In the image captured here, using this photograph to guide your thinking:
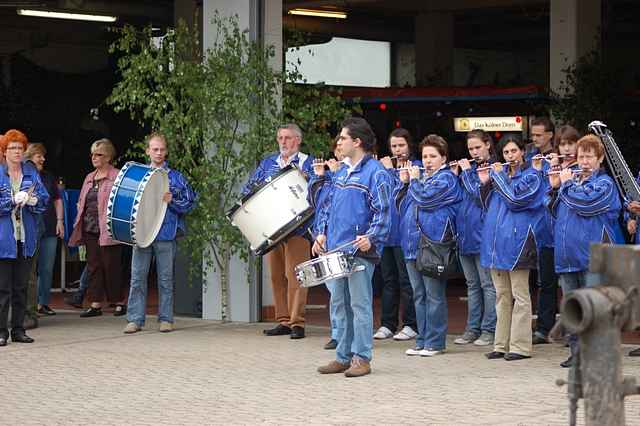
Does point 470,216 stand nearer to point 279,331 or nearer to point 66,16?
point 279,331

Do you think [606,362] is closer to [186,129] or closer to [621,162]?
[621,162]

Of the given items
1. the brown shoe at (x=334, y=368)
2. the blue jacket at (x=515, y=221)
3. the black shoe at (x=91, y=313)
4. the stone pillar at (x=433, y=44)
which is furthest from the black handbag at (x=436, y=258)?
the stone pillar at (x=433, y=44)

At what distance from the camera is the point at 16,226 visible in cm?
1187

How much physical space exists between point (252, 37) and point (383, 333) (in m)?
3.30

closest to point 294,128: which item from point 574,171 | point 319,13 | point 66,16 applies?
point 574,171

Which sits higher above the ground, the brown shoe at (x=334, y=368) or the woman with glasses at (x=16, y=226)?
the woman with glasses at (x=16, y=226)

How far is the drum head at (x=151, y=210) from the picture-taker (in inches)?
488

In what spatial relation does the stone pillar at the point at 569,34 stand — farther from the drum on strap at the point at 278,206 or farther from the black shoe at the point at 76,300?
the drum on strap at the point at 278,206

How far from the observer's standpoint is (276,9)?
13602 mm

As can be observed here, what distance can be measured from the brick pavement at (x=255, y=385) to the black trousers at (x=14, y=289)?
272 mm

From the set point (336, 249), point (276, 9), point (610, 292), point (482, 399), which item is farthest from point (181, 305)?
point (610, 292)

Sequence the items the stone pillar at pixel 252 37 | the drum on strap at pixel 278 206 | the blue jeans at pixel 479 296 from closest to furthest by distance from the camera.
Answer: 1. the drum on strap at pixel 278 206
2. the blue jeans at pixel 479 296
3. the stone pillar at pixel 252 37

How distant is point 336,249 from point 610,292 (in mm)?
5150

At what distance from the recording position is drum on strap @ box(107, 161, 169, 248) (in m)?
12.3
